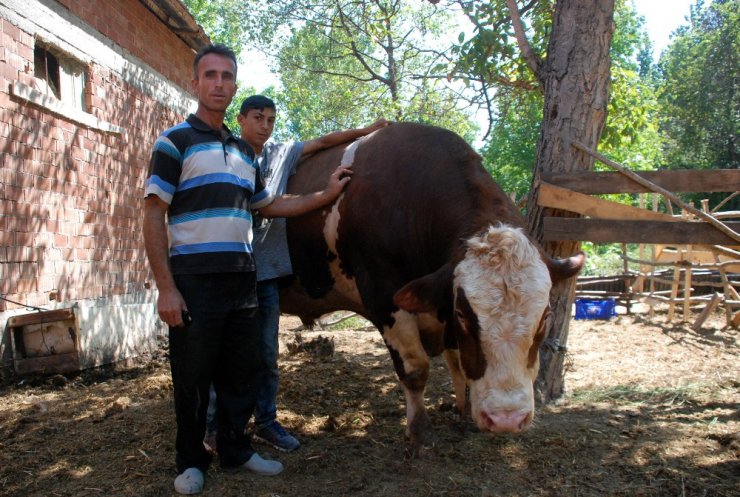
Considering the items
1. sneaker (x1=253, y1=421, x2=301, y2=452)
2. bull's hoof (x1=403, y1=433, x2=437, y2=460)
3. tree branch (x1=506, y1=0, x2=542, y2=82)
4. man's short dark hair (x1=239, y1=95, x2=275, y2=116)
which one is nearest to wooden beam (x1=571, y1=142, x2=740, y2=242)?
tree branch (x1=506, y1=0, x2=542, y2=82)

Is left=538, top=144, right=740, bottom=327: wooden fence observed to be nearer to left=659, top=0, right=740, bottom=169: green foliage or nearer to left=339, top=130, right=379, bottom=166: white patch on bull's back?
left=339, top=130, right=379, bottom=166: white patch on bull's back

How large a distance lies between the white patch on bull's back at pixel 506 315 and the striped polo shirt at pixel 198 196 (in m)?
1.28

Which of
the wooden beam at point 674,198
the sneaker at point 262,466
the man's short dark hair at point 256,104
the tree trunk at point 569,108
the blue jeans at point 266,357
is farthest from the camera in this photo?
the tree trunk at point 569,108

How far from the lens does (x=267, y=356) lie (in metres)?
3.91

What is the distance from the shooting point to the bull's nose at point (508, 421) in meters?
2.65

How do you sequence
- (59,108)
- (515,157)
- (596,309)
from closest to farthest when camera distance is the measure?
→ (59,108) → (596,309) → (515,157)

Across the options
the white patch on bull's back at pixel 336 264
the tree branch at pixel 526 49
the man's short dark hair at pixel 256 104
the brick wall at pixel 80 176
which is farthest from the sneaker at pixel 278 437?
the tree branch at pixel 526 49

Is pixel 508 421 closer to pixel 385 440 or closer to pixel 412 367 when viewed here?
pixel 412 367

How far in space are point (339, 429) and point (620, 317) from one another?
8.60m

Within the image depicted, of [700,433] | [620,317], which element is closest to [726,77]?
[620,317]

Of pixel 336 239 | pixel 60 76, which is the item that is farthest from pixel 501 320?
pixel 60 76

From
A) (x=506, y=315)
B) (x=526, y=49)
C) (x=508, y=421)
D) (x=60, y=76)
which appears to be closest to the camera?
(x=508, y=421)

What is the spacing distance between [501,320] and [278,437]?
1883mm

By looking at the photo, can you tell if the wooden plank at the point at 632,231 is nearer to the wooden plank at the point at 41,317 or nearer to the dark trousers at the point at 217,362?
the dark trousers at the point at 217,362
